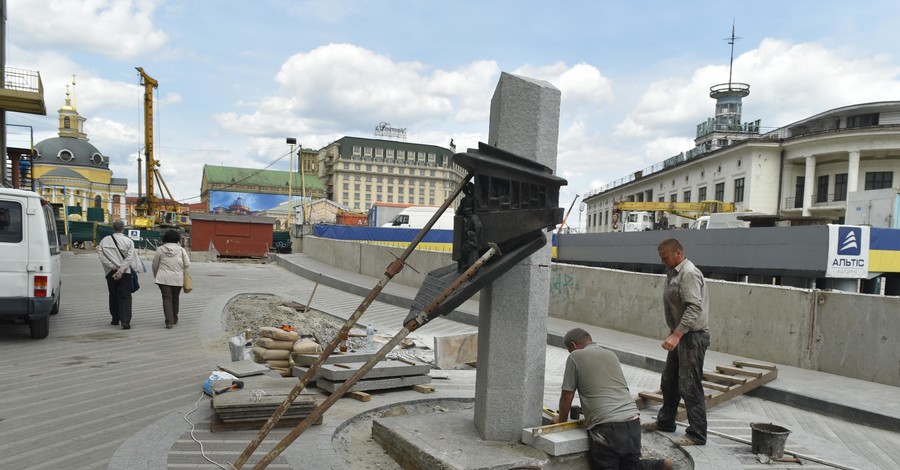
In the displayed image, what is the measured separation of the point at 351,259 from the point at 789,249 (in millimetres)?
15640

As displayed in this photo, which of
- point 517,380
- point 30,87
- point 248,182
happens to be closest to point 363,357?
point 517,380

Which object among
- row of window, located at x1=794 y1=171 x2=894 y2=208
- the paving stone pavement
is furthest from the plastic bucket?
row of window, located at x1=794 y1=171 x2=894 y2=208

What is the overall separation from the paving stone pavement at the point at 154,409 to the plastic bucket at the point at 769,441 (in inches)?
4.8

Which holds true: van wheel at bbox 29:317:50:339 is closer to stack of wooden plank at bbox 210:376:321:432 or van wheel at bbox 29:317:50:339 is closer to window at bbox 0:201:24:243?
window at bbox 0:201:24:243

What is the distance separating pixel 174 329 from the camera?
31.8 ft

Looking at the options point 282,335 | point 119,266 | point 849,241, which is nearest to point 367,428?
point 282,335

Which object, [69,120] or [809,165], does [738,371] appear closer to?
[809,165]

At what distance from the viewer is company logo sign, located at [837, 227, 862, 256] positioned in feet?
49.9

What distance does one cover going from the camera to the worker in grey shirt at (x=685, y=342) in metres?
4.85

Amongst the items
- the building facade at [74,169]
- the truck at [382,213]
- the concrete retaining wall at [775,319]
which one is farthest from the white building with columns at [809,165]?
the building facade at [74,169]

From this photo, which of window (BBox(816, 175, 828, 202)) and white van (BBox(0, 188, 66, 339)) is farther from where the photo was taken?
window (BBox(816, 175, 828, 202))

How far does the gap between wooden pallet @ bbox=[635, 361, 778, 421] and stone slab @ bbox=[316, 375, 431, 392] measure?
2.50 metres

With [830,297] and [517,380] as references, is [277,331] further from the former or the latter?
[830,297]

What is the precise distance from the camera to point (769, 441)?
465 centimetres
